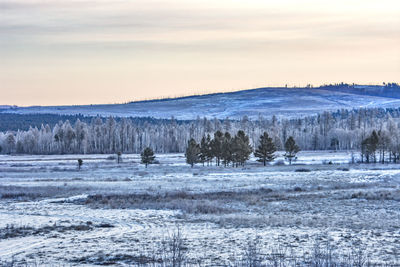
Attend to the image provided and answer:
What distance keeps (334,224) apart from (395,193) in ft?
52.9

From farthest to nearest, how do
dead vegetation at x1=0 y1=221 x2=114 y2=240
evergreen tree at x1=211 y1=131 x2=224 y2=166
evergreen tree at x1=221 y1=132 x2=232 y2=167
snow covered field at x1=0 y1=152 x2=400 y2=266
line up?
evergreen tree at x1=211 y1=131 x2=224 y2=166 < evergreen tree at x1=221 y1=132 x2=232 y2=167 < dead vegetation at x1=0 y1=221 x2=114 y2=240 < snow covered field at x1=0 y1=152 x2=400 y2=266

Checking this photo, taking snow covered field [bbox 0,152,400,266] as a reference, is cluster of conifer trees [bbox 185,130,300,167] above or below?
above

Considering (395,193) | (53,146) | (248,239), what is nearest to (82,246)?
(248,239)

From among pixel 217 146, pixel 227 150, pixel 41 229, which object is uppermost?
pixel 217 146

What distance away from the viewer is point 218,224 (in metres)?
26.0

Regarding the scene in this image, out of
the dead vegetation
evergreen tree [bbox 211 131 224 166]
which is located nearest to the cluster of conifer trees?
evergreen tree [bbox 211 131 224 166]

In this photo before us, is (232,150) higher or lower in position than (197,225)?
higher

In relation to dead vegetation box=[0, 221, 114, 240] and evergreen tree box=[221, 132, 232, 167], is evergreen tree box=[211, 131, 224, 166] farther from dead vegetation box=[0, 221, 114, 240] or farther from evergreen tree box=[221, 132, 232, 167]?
dead vegetation box=[0, 221, 114, 240]

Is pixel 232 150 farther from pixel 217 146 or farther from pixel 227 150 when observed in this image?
pixel 217 146

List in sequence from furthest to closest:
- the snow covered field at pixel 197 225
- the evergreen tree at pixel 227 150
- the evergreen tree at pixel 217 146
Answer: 1. the evergreen tree at pixel 217 146
2. the evergreen tree at pixel 227 150
3. the snow covered field at pixel 197 225

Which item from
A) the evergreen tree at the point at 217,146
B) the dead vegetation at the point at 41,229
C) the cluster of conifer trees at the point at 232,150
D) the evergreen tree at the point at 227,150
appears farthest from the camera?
the evergreen tree at the point at 217,146

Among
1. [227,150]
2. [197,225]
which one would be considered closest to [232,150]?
[227,150]

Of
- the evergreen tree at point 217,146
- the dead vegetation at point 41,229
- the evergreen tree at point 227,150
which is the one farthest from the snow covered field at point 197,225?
the evergreen tree at point 217,146

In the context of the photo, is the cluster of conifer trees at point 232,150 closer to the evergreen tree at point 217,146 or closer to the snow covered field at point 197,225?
the evergreen tree at point 217,146
